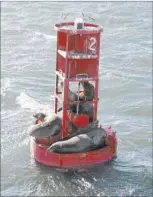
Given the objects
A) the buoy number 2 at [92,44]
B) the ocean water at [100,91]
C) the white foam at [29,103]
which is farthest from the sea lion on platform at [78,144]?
the white foam at [29,103]

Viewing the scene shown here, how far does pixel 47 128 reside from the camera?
85.0ft

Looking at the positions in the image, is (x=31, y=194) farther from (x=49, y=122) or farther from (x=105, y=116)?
(x=105, y=116)

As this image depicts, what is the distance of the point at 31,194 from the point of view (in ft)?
79.1

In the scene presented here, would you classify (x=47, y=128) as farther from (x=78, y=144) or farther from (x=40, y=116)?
(x=78, y=144)

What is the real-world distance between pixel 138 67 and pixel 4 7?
23944 millimetres

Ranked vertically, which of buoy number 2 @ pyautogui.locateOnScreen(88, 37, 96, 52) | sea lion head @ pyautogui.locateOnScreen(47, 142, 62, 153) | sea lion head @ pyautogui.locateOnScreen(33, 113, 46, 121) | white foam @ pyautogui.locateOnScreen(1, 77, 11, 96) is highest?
buoy number 2 @ pyautogui.locateOnScreen(88, 37, 96, 52)

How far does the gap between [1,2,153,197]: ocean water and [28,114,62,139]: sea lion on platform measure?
5.36 ft

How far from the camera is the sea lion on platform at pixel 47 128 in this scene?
25.7m

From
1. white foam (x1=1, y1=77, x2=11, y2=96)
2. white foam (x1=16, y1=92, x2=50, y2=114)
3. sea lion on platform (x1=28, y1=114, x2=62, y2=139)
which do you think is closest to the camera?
sea lion on platform (x1=28, y1=114, x2=62, y2=139)

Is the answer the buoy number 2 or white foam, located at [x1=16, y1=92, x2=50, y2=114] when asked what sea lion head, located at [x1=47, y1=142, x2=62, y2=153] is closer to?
the buoy number 2

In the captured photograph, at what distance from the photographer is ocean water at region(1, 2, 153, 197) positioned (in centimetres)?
2506

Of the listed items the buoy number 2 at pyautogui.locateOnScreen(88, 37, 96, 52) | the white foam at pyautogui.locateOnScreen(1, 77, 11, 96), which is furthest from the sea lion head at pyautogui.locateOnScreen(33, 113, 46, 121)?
the white foam at pyautogui.locateOnScreen(1, 77, 11, 96)

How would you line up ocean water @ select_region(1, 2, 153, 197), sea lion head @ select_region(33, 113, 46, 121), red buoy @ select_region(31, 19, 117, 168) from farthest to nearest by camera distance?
1. sea lion head @ select_region(33, 113, 46, 121)
2. ocean water @ select_region(1, 2, 153, 197)
3. red buoy @ select_region(31, 19, 117, 168)

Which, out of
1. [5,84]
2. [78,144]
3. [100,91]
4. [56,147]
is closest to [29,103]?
[5,84]
